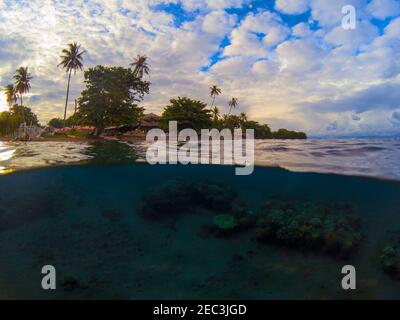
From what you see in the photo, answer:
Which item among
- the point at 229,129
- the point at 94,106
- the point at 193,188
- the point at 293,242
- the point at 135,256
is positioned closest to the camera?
the point at 293,242

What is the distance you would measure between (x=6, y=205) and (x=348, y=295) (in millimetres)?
13933

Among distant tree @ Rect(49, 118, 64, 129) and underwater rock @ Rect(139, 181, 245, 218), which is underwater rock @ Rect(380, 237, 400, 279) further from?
distant tree @ Rect(49, 118, 64, 129)

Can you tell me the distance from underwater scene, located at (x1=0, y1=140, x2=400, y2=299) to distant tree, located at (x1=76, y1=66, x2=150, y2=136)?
18.8m

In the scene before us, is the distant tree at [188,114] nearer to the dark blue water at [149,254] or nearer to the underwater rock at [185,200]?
the dark blue water at [149,254]

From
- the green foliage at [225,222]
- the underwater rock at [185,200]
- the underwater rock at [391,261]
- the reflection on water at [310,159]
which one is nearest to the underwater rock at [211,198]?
the underwater rock at [185,200]

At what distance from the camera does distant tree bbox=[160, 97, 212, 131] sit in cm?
3719

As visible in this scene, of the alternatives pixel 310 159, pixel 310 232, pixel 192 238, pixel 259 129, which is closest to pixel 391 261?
pixel 310 232

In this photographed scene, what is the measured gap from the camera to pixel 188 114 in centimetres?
3694

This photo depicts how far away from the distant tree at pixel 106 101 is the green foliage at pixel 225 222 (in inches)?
1055

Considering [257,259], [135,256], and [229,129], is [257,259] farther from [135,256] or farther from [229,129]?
[229,129]

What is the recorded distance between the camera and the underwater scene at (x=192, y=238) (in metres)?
7.38

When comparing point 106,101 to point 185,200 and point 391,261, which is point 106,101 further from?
point 391,261
